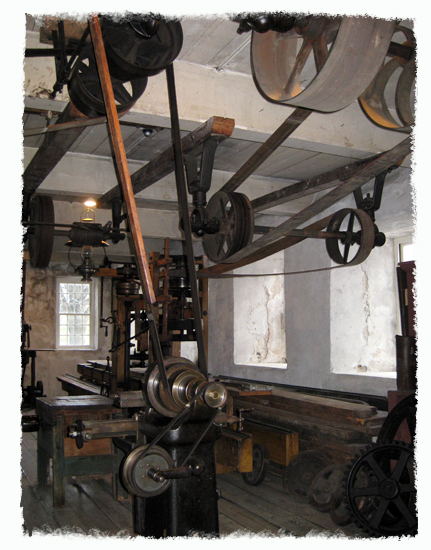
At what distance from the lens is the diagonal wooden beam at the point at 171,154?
3.07 metres

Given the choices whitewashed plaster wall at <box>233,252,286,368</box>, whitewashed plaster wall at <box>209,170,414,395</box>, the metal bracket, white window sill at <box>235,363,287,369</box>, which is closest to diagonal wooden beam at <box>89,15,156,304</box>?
the metal bracket

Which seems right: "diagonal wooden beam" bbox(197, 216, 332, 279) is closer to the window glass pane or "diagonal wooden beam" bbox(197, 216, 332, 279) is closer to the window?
the window glass pane

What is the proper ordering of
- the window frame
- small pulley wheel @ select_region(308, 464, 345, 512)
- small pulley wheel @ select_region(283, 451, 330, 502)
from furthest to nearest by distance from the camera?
the window frame < small pulley wheel @ select_region(283, 451, 330, 502) < small pulley wheel @ select_region(308, 464, 345, 512)

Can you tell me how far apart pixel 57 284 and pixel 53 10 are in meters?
10.00

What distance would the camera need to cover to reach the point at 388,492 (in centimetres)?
275

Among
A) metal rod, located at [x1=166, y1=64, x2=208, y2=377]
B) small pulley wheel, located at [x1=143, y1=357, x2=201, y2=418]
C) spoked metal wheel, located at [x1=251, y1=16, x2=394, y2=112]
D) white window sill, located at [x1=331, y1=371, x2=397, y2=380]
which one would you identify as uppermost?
spoked metal wheel, located at [x1=251, y1=16, x2=394, y2=112]

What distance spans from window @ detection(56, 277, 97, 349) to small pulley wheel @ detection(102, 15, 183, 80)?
9.56m

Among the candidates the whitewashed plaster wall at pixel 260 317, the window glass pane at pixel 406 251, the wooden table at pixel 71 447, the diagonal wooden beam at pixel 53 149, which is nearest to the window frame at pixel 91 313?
the whitewashed plaster wall at pixel 260 317

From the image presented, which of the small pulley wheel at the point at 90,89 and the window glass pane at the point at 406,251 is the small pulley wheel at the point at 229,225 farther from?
the window glass pane at the point at 406,251

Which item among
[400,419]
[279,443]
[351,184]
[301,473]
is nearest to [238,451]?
[279,443]

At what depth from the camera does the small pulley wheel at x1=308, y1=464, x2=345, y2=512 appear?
3.79m

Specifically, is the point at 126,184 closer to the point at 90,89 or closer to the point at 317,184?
the point at 90,89

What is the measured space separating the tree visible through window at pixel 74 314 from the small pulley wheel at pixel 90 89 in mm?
9121

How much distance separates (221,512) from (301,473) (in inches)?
31.1
